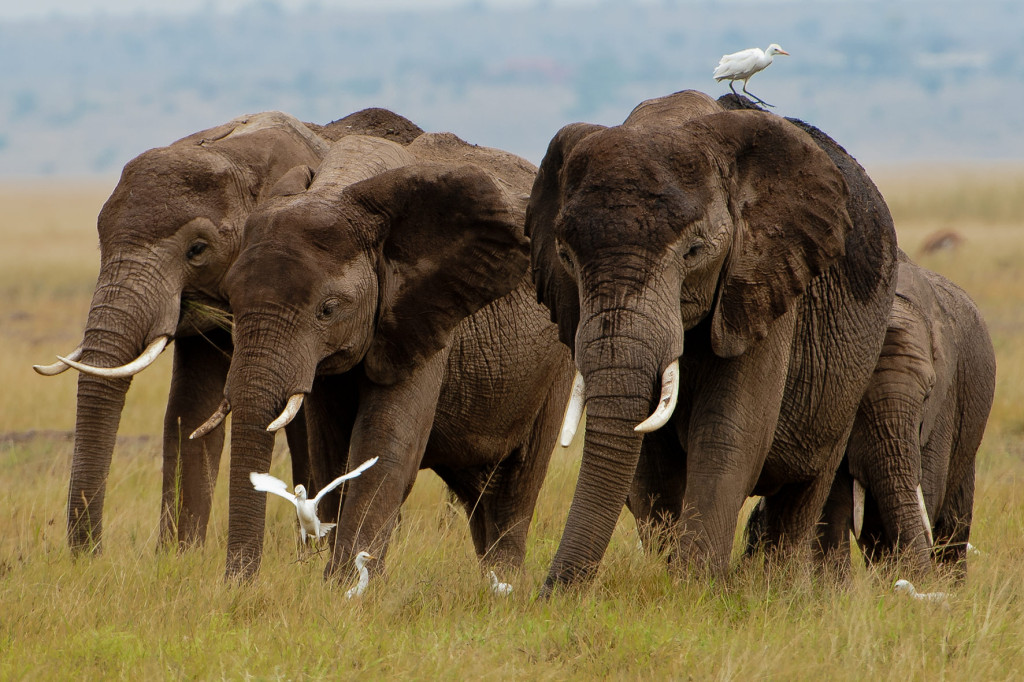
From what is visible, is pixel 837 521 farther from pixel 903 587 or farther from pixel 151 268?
pixel 151 268

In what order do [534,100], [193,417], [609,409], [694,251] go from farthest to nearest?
1. [534,100]
2. [193,417]
3. [694,251]
4. [609,409]

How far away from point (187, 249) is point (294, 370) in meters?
1.68

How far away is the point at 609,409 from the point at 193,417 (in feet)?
9.81

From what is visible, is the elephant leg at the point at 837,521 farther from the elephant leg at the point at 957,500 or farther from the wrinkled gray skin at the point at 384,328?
the wrinkled gray skin at the point at 384,328

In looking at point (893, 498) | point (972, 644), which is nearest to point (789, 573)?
point (893, 498)

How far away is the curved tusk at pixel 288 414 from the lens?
5.01 meters

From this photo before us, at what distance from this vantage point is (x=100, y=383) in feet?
21.7

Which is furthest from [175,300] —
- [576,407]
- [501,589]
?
[576,407]

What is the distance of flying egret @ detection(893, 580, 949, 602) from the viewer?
534 centimetres

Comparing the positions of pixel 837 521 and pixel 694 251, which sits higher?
pixel 694 251

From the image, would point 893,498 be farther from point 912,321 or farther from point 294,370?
point 294,370

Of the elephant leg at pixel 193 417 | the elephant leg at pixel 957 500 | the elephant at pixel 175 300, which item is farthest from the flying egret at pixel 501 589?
the elephant leg at pixel 957 500

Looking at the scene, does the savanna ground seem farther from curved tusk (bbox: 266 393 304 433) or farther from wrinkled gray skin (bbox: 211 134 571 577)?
curved tusk (bbox: 266 393 304 433)

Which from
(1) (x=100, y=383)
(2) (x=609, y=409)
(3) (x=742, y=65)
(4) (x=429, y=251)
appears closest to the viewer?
(2) (x=609, y=409)
